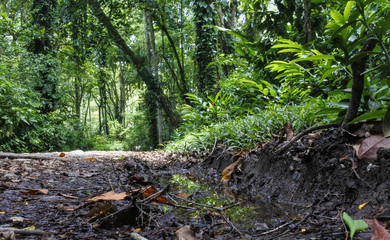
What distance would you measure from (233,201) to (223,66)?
7.95 meters

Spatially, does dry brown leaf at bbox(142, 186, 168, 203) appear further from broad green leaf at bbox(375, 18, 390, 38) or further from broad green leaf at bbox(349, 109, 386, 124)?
broad green leaf at bbox(375, 18, 390, 38)

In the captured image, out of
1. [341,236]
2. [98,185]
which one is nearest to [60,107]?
[98,185]

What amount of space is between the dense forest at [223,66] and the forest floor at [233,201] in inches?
13.0

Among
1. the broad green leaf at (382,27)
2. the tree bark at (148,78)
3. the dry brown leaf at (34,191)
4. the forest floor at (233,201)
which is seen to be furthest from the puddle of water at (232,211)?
the tree bark at (148,78)

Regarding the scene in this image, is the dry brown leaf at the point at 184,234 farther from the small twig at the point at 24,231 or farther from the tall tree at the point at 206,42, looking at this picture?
the tall tree at the point at 206,42

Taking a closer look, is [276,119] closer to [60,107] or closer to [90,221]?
[90,221]

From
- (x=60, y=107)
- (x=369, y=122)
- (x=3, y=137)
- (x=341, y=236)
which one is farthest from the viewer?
(x=60, y=107)

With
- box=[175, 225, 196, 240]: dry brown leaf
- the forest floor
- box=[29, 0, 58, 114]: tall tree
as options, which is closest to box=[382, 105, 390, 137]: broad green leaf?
the forest floor

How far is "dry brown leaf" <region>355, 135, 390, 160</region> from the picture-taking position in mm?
1446

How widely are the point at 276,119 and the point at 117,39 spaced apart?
7.90m

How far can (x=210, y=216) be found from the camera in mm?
1471

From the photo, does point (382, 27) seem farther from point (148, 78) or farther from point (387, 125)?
point (148, 78)

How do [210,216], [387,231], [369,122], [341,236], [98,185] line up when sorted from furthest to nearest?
[98,185]
[369,122]
[210,216]
[341,236]
[387,231]

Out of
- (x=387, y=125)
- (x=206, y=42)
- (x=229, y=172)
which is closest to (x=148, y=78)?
(x=206, y=42)
